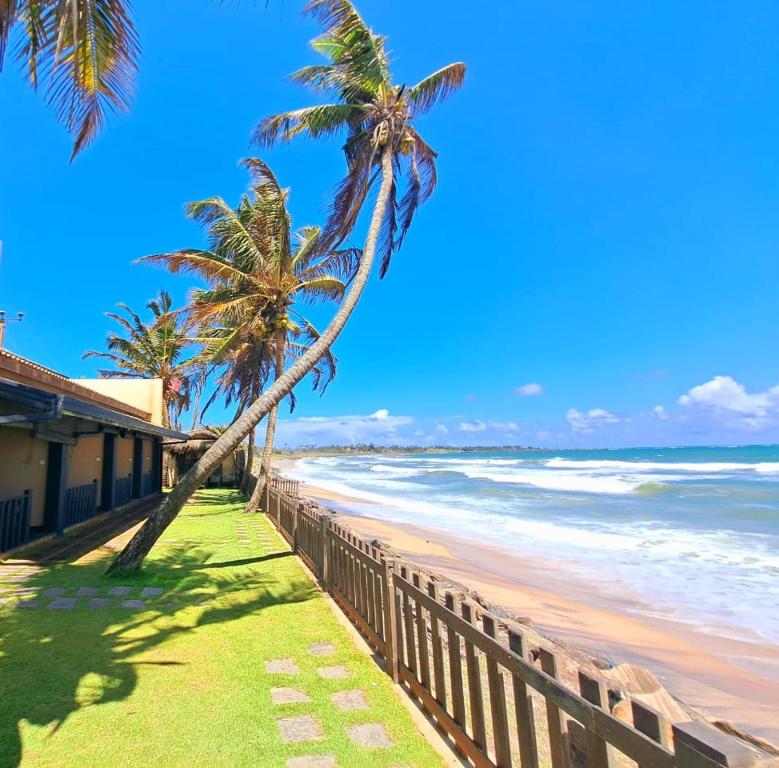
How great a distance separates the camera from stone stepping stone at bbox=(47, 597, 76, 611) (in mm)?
5086

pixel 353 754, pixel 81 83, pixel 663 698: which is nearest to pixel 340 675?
pixel 353 754

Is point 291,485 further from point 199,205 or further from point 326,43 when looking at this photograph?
point 326,43

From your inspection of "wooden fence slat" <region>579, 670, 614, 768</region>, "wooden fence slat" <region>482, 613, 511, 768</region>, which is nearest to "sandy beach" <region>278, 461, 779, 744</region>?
"wooden fence slat" <region>482, 613, 511, 768</region>

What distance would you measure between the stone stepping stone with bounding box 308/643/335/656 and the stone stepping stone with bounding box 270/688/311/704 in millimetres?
670

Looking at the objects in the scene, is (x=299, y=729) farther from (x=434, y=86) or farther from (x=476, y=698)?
(x=434, y=86)

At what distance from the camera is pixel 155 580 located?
6207mm

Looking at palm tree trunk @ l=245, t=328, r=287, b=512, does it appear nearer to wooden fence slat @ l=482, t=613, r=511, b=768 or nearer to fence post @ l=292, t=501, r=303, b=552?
fence post @ l=292, t=501, r=303, b=552

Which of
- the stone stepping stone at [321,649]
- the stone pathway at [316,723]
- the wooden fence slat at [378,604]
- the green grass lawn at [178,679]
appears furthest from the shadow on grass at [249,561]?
the wooden fence slat at [378,604]

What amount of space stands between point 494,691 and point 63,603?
16.3 feet

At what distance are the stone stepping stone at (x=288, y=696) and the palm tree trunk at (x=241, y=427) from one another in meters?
3.36

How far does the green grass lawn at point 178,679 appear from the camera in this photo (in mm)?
2756

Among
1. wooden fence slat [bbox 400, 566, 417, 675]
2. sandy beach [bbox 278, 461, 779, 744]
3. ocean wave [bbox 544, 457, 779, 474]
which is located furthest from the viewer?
ocean wave [bbox 544, 457, 779, 474]

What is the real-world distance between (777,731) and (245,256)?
1239 centimetres

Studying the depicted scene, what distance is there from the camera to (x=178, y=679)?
3582 millimetres
